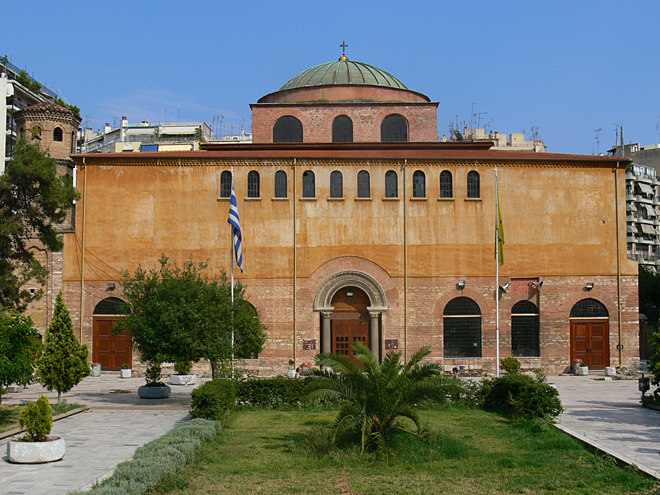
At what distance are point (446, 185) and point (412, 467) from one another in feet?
66.3

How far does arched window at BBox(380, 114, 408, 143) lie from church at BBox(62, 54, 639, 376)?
5951mm

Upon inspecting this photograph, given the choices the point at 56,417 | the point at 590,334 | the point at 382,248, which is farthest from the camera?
the point at 590,334

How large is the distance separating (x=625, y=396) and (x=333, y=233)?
13118mm

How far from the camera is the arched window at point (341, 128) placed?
36812 millimetres

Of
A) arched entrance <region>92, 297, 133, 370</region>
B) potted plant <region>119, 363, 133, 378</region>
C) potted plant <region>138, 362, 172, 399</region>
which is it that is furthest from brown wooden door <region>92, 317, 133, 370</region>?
potted plant <region>138, 362, 172, 399</region>

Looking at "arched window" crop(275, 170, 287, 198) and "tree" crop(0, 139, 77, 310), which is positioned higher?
"arched window" crop(275, 170, 287, 198)

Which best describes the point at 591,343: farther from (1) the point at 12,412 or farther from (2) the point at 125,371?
(1) the point at 12,412

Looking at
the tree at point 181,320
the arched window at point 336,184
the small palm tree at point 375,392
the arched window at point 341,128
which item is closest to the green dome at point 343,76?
the arched window at point 341,128

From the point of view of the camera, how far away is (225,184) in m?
30.7

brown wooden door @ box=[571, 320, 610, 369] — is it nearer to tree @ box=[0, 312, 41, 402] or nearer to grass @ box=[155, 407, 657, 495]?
grass @ box=[155, 407, 657, 495]

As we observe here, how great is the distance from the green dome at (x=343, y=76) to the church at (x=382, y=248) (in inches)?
348

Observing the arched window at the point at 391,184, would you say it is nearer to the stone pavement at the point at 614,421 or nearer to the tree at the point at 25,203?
the stone pavement at the point at 614,421

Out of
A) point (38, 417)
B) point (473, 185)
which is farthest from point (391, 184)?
point (38, 417)

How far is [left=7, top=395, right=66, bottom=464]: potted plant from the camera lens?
1255cm
